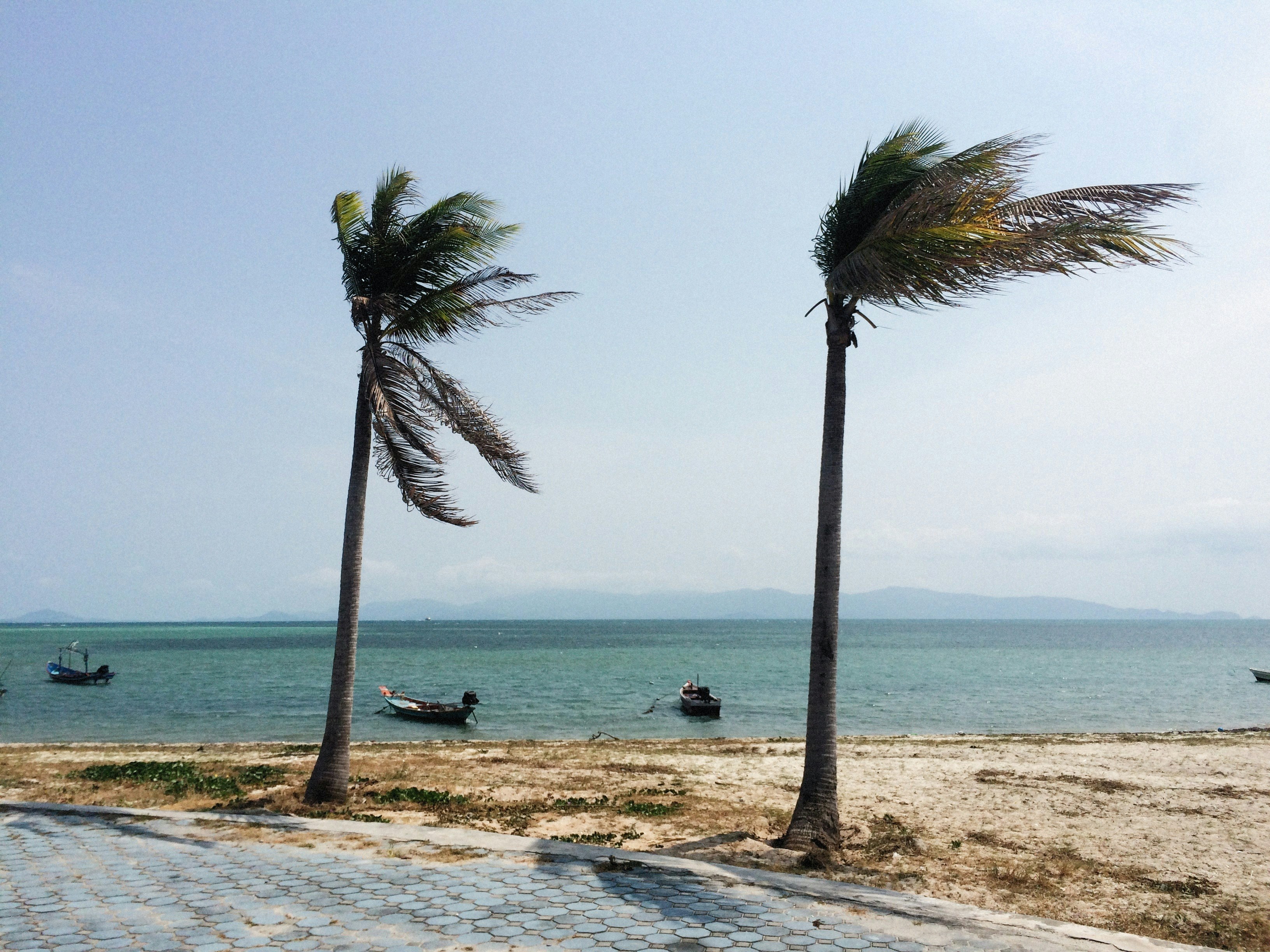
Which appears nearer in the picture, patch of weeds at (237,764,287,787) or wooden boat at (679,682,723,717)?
patch of weeds at (237,764,287,787)

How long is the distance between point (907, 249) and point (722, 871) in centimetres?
666

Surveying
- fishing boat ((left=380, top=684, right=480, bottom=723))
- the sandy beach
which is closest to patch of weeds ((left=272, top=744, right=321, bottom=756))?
the sandy beach

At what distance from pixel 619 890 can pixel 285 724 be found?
29515mm

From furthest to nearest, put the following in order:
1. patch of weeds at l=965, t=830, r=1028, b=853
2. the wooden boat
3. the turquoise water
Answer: the wooden boat < the turquoise water < patch of weeds at l=965, t=830, r=1028, b=853

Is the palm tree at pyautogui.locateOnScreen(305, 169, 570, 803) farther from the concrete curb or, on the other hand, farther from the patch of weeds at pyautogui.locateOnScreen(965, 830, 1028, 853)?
the patch of weeds at pyautogui.locateOnScreen(965, 830, 1028, 853)

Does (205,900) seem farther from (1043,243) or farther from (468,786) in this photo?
(1043,243)

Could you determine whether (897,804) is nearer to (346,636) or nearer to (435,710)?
(346,636)

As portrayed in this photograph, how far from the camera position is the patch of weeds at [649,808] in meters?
11.7

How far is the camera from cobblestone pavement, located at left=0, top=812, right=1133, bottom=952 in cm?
580

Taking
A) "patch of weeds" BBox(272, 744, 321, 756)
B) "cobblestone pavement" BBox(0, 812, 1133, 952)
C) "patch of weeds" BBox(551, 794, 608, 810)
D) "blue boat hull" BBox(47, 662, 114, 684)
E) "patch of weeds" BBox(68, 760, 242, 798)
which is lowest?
"blue boat hull" BBox(47, 662, 114, 684)

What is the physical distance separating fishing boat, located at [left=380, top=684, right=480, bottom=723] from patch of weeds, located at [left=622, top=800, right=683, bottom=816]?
20.4 metres

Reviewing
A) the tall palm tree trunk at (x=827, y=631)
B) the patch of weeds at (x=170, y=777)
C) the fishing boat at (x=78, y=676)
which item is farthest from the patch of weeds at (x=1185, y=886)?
the fishing boat at (x=78, y=676)

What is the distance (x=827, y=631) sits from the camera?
9844 millimetres

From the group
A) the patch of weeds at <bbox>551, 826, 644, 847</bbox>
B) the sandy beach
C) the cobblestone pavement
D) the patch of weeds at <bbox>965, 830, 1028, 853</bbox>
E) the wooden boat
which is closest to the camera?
the cobblestone pavement
